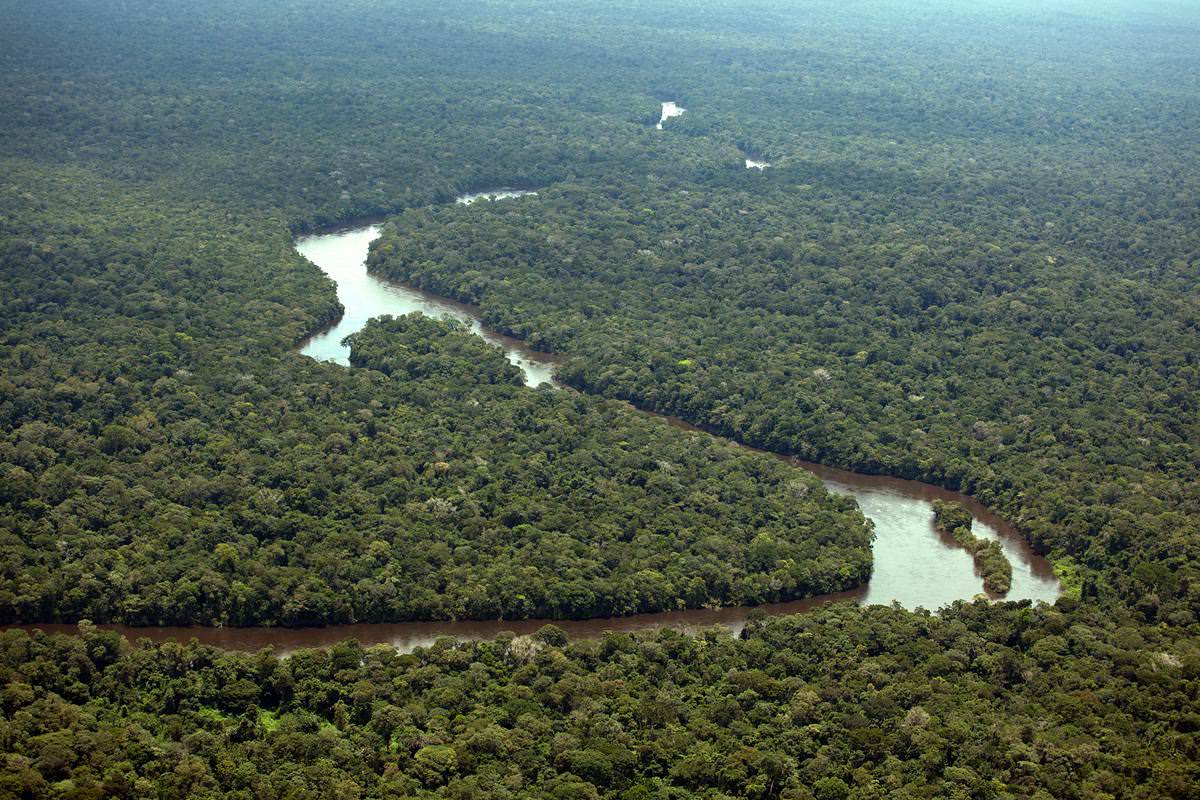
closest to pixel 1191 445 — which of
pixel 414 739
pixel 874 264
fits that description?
pixel 874 264

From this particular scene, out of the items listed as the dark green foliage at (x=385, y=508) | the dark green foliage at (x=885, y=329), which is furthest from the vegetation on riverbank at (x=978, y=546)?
the dark green foliage at (x=385, y=508)

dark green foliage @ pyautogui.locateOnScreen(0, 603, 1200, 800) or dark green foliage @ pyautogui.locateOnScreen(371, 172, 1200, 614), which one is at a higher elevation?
dark green foliage @ pyautogui.locateOnScreen(371, 172, 1200, 614)

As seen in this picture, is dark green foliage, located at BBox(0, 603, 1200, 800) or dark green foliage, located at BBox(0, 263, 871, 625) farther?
dark green foliage, located at BBox(0, 263, 871, 625)

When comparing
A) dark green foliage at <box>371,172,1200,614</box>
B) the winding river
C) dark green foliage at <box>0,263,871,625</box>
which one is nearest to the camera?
the winding river

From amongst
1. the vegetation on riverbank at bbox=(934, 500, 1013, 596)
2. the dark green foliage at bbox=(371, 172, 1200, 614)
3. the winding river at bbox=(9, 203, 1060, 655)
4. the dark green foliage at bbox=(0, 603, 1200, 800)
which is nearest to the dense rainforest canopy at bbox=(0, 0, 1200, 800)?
the dark green foliage at bbox=(0, 603, 1200, 800)

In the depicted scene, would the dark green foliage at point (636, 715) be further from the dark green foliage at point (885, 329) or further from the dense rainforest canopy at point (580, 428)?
the dark green foliage at point (885, 329)

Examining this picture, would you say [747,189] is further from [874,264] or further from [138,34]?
[138,34]

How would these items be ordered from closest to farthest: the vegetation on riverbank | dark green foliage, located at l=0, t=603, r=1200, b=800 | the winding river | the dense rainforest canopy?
1. dark green foliage, located at l=0, t=603, r=1200, b=800
2. the dense rainforest canopy
3. the winding river
4. the vegetation on riverbank

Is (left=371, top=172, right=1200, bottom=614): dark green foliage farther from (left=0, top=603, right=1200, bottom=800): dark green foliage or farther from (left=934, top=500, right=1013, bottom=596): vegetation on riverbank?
(left=0, top=603, right=1200, bottom=800): dark green foliage
